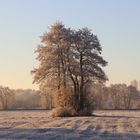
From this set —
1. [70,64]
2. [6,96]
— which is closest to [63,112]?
A: [70,64]

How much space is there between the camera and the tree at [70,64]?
231 ft

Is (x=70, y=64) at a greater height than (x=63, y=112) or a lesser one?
greater

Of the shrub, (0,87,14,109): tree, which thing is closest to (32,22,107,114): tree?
the shrub

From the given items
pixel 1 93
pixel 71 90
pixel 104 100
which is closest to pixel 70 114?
pixel 71 90

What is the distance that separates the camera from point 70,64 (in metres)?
71.2

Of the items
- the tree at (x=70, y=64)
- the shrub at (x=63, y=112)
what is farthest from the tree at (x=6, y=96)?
the shrub at (x=63, y=112)

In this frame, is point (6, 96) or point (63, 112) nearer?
point (63, 112)

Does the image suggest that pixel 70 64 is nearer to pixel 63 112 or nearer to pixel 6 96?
pixel 63 112

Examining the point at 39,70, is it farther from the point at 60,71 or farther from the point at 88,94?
the point at 88,94

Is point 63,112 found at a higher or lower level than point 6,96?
lower

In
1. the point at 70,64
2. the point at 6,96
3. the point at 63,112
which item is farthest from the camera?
the point at 6,96

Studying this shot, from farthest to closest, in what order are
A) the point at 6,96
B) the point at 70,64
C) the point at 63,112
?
the point at 6,96
the point at 70,64
the point at 63,112

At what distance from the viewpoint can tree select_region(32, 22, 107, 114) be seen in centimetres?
7031

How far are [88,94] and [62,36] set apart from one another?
8.65 meters
